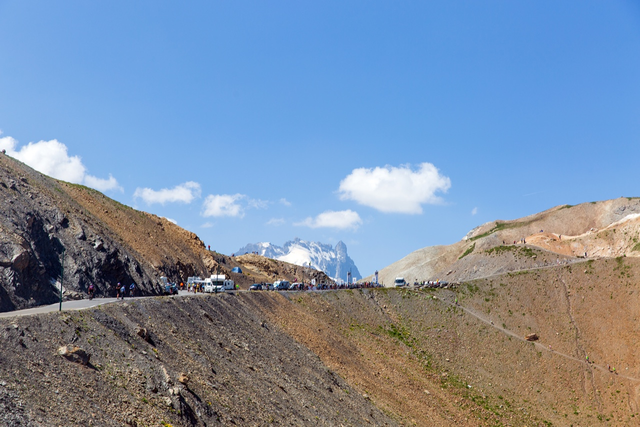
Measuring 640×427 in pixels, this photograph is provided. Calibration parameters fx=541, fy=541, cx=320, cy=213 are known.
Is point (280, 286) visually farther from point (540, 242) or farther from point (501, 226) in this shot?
point (501, 226)

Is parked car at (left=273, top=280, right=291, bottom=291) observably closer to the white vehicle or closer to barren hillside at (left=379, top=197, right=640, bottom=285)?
the white vehicle

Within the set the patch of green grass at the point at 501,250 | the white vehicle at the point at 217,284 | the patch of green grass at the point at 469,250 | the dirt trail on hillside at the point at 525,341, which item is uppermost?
the patch of green grass at the point at 469,250

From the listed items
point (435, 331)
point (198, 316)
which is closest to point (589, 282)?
point (435, 331)

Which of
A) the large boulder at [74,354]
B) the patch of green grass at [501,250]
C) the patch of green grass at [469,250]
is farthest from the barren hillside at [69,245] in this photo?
the patch of green grass at [469,250]

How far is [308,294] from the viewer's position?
2896 inches

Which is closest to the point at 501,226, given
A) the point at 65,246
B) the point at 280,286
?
the point at 280,286

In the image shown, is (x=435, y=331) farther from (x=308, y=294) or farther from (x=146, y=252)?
(x=146, y=252)

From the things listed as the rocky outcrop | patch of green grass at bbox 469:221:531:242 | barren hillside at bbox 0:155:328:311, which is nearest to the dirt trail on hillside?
barren hillside at bbox 0:155:328:311

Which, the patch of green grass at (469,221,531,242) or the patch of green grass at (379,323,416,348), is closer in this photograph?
the patch of green grass at (379,323,416,348)

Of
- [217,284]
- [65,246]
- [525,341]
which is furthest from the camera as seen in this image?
[525,341]

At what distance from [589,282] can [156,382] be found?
256 feet

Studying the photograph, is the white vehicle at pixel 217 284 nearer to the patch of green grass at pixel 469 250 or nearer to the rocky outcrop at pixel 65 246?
the rocky outcrop at pixel 65 246

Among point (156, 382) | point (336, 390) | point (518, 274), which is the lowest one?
point (336, 390)

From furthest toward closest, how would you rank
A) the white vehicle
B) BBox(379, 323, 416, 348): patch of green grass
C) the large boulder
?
BBox(379, 323, 416, 348): patch of green grass, the white vehicle, the large boulder
